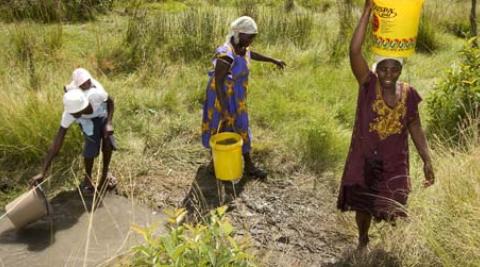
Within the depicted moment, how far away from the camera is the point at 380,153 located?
2.96 meters

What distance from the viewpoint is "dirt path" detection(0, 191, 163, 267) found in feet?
11.1

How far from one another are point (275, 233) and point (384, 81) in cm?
137

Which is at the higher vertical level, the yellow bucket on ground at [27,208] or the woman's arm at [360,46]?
the woman's arm at [360,46]

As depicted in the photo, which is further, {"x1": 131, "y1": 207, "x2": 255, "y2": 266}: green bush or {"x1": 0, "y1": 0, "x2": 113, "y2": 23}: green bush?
{"x1": 0, "y1": 0, "x2": 113, "y2": 23}: green bush

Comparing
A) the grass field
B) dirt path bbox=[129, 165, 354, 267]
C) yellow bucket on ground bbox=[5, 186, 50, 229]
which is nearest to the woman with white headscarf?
dirt path bbox=[129, 165, 354, 267]

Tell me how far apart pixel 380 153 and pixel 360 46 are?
2.03 ft

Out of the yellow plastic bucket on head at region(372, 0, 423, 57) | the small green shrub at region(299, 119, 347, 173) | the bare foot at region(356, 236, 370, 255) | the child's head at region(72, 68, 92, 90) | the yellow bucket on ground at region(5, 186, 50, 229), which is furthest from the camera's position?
the small green shrub at region(299, 119, 347, 173)

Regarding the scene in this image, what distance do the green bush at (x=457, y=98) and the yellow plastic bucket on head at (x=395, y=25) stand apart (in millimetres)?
1983

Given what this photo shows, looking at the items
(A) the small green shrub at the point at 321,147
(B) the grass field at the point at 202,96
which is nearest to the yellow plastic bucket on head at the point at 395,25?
(B) the grass field at the point at 202,96

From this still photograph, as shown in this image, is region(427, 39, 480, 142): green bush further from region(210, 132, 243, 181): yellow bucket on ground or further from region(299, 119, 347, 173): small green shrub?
region(210, 132, 243, 181): yellow bucket on ground

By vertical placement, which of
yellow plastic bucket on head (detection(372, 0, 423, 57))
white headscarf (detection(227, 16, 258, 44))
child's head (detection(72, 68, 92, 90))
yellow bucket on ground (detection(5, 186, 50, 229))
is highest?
yellow plastic bucket on head (detection(372, 0, 423, 57))

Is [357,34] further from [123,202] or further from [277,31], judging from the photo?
[277,31]

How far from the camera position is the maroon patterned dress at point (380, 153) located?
2.89 metres

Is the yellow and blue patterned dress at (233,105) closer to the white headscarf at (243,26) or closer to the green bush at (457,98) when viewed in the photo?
the white headscarf at (243,26)
